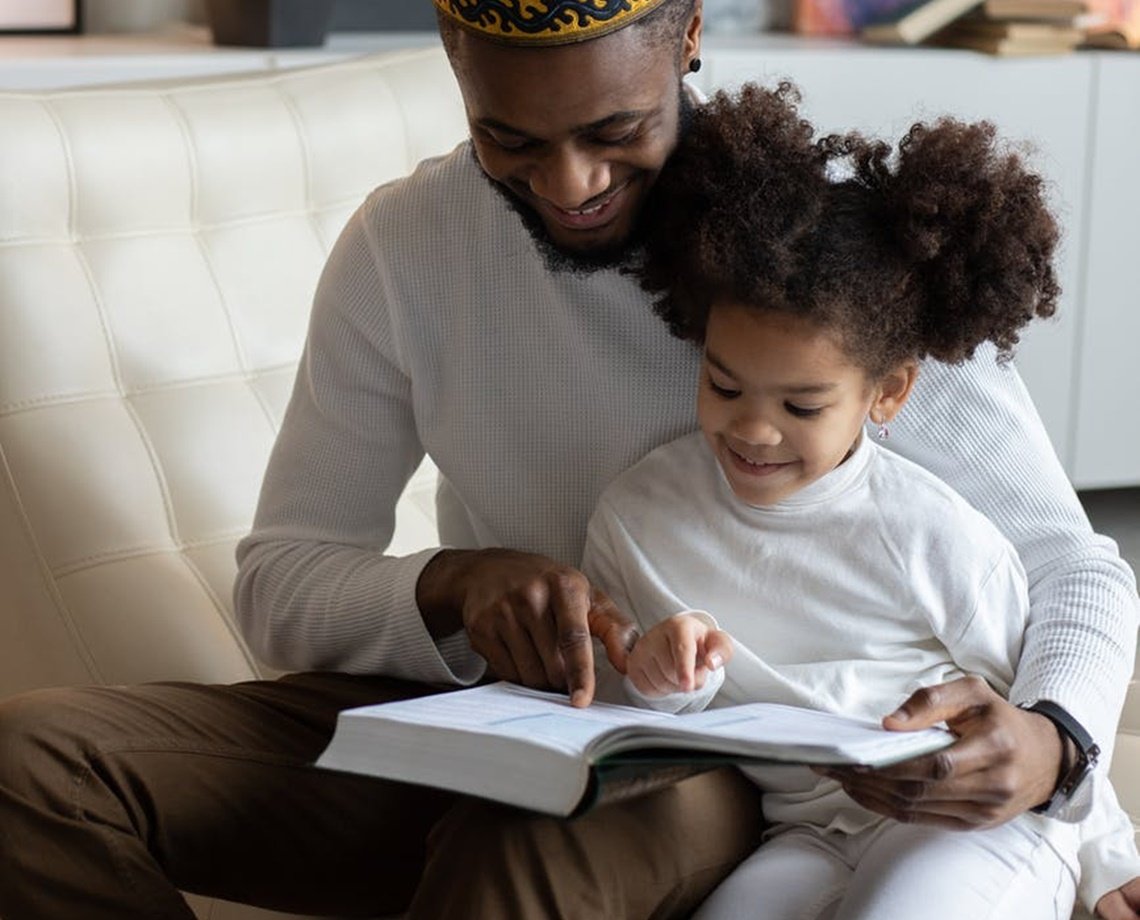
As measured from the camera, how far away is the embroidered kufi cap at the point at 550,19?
4.35 feet

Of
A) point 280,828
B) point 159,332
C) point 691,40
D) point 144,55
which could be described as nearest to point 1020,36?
point 144,55

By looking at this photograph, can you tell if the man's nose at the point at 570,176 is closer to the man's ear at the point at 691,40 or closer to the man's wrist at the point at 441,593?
the man's ear at the point at 691,40

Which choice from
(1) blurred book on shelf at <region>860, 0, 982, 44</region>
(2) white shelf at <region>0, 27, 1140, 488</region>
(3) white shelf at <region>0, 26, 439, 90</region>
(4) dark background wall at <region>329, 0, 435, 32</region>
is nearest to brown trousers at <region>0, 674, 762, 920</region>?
(3) white shelf at <region>0, 26, 439, 90</region>

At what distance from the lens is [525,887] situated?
3.87 feet

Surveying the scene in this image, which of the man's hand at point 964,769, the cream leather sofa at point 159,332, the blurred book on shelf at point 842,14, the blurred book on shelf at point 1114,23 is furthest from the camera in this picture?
the blurred book on shelf at point 842,14

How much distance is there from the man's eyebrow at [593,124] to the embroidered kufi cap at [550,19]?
6 centimetres

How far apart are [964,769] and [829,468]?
0.90 feet

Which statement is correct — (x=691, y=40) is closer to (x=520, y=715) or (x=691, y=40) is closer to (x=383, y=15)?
(x=520, y=715)

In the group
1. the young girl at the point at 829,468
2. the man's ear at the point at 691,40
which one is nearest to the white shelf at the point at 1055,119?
the man's ear at the point at 691,40

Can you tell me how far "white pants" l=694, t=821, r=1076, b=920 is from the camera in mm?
1222

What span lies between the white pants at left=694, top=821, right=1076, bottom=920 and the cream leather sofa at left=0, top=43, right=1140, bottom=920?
15.2 inches

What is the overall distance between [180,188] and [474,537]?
58cm

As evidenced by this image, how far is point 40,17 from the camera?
304cm

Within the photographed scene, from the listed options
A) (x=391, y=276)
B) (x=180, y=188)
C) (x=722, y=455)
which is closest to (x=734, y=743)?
(x=722, y=455)
